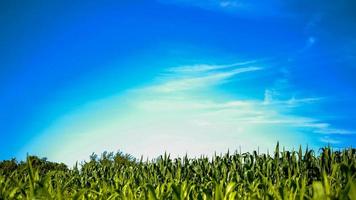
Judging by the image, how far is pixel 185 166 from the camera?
1667 centimetres

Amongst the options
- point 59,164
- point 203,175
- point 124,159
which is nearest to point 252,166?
point 203,175

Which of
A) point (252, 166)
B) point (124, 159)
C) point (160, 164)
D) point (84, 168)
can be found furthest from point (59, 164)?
point (252, 166)

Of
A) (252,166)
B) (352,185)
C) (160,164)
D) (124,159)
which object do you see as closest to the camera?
(352,185)

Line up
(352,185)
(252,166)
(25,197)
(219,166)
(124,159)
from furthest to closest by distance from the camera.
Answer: (124,159), (219,166), (252,166), (25,197), (352,185)

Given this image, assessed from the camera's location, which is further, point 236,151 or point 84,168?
point 84,168

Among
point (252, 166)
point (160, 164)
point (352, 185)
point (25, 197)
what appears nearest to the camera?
point (352, 185)

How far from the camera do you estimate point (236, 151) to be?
15.4 meters

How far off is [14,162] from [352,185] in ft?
170

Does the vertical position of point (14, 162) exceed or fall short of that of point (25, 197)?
it exceeds it

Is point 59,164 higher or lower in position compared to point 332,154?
higher

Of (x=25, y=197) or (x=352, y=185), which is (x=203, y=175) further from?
(x=352, y=185)

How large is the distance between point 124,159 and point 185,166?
32.9 metres

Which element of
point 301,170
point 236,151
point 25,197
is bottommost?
point 25,197

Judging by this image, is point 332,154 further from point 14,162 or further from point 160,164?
point 14,162
